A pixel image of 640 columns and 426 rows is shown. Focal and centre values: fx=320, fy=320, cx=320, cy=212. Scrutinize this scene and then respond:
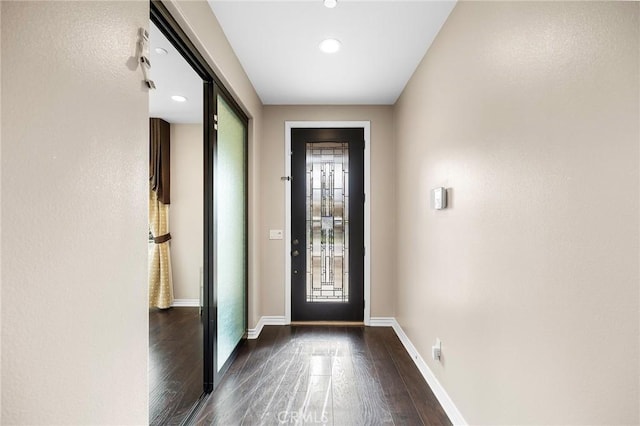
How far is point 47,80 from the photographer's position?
828 millimetres

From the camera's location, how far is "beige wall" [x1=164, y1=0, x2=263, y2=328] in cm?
173

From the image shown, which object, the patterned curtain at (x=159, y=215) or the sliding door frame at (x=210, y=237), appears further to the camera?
the patterned curtain at (x=159, y=215)

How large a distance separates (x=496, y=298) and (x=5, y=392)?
5.69 feet

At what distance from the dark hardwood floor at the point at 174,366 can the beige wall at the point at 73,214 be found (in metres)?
1.00

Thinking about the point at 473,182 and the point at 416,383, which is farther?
the point at 416,383

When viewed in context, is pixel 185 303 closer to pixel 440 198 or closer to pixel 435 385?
pixel 435 385

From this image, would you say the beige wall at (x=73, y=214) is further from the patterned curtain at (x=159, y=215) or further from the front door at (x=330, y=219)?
the patterned curtain at (x=159, y=215)

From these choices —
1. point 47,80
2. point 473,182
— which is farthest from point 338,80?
point 47,80

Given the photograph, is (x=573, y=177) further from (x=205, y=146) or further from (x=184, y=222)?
(x=184, y=222)

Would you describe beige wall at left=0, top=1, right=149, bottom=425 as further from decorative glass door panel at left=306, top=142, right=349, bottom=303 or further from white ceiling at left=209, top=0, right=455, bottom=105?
decorative glass door panel at left=306, top=142, right=349, bottom=303

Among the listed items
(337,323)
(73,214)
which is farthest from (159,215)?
(73,214)

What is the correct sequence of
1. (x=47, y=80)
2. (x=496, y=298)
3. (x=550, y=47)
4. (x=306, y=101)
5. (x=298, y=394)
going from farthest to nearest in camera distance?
(x=306, y=101) < (x=298, y=394) < (x=496, y=298) < (x=550, y=47) < (x=47, y=80)

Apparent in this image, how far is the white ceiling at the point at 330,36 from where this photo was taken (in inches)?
79.8

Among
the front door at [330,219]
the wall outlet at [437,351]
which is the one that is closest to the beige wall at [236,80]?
the front door at [330,219]
